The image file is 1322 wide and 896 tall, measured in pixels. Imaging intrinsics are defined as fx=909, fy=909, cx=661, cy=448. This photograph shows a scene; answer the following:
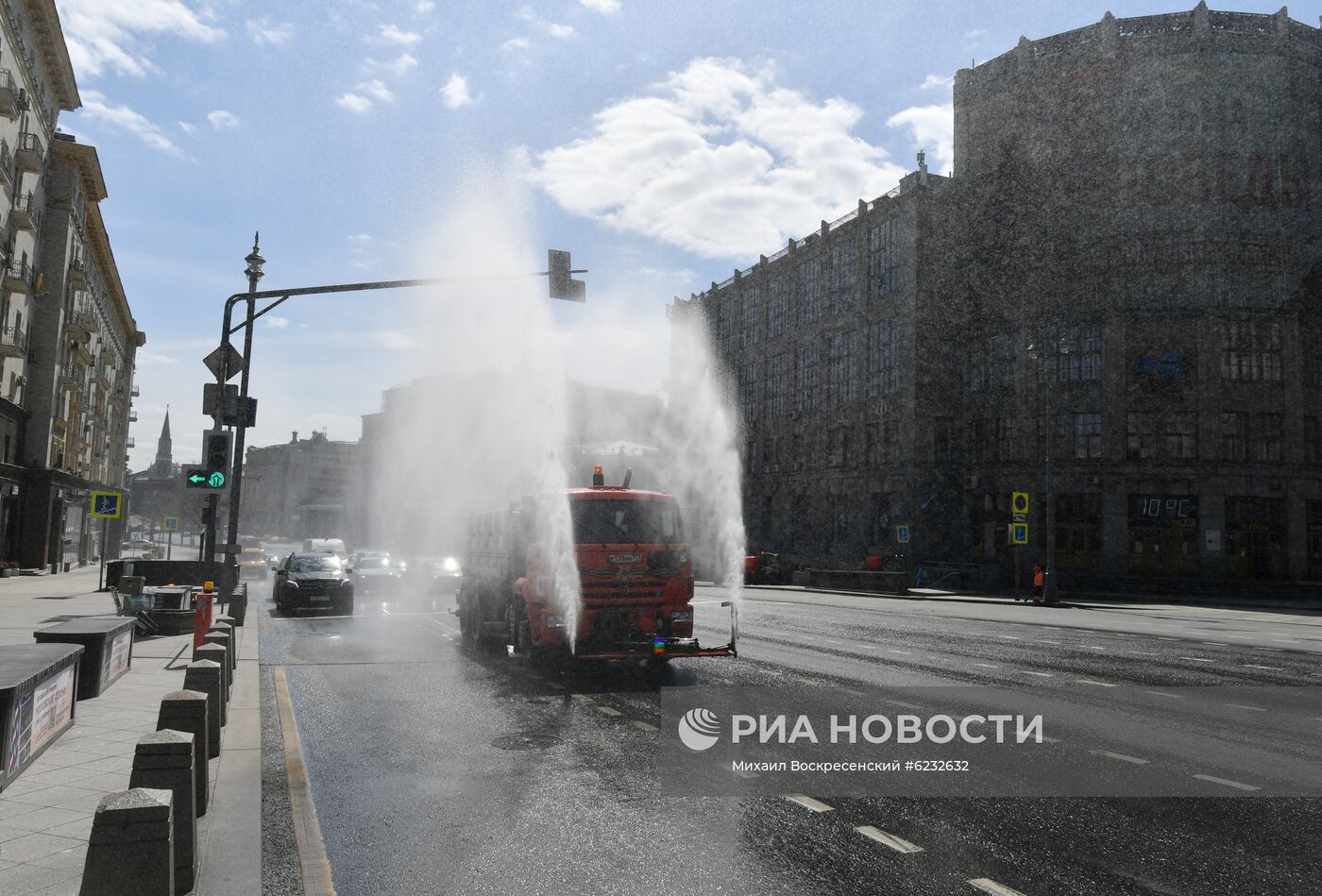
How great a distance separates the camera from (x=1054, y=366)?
48.6 m

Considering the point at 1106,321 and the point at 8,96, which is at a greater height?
the point at 8,96

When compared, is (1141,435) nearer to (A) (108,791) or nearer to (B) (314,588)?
(B) (314,588)

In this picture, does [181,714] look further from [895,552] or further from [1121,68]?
[1121,68]

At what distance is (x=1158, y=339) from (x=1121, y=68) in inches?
646

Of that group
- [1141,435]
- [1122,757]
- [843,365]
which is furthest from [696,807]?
[843,365]

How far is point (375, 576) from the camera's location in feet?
106

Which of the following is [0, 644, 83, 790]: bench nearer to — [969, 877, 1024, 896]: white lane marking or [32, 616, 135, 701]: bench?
[32, 616, 135, 701]: bench

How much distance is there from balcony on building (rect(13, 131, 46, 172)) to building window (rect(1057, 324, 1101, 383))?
4879 centimetres

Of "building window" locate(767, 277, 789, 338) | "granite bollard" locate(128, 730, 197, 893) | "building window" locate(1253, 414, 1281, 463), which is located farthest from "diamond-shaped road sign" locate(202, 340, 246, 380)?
"building window" locate(767, 277, 789, 338)

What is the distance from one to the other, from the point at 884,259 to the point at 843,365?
755 cm

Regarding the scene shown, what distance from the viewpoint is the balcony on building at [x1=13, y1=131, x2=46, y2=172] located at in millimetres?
38000

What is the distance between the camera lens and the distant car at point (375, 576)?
31.8 m

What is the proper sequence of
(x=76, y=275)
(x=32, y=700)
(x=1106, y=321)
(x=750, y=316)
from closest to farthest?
(x=32, y=700)
(x=76, y=275)
(x=1106, y=321)
(x=750, y=316)

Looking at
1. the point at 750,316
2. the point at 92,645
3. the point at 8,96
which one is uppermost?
the point at 750,316
